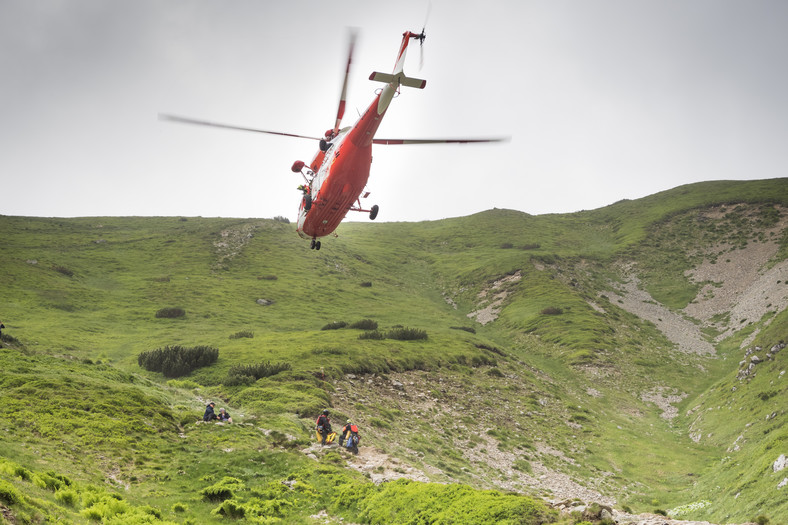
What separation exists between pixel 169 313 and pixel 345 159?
129 ft

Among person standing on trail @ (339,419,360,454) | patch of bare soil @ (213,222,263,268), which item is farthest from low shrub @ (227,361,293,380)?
patch of bare soil @ (213,222,263,268)

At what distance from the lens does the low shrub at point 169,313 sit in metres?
52.8

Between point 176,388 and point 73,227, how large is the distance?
82040mm

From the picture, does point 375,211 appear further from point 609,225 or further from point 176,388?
point 609,225

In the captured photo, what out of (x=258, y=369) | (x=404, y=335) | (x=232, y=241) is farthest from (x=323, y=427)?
(x=232, y=241)

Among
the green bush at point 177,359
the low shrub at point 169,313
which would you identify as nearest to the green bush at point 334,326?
the green bush at point 177,359

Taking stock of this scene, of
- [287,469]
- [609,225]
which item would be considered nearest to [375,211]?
[287,469]

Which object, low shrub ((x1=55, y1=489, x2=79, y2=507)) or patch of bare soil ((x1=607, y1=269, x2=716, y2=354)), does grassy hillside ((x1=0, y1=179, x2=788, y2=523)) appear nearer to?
low shrub ((x1=55, y1=489, x2=79, y2=507))

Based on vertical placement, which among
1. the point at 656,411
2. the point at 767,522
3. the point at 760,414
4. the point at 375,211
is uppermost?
the point at 375,211

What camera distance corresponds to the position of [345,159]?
22.5 m

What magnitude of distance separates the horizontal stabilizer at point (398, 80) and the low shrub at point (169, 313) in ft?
140

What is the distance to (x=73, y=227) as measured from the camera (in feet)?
310

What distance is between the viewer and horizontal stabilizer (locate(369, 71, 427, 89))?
19.3m

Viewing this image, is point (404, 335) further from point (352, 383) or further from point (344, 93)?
point (344, 93)
